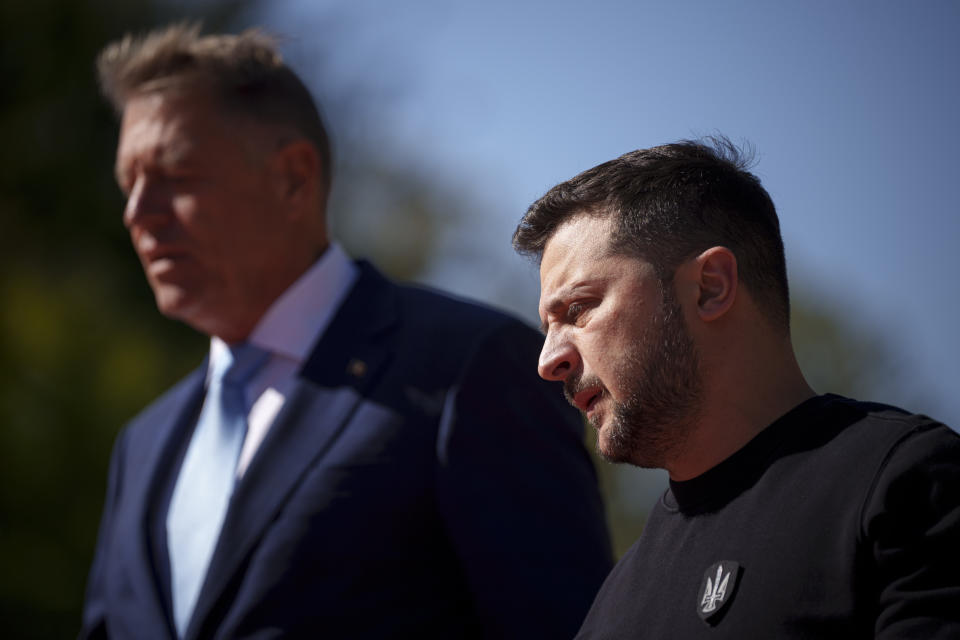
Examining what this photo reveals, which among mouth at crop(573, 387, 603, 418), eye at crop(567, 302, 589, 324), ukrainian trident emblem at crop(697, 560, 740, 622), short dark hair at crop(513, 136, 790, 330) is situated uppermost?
short dark hair at crop(513, 136, 790, 330)

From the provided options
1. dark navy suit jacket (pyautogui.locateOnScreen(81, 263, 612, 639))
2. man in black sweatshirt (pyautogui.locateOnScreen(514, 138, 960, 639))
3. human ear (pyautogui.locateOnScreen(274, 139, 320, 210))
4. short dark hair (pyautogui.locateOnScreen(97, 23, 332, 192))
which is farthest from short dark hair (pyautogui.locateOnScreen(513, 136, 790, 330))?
short dark hair (pyautogui.locateOnScreen(97, 23, 332, 192))

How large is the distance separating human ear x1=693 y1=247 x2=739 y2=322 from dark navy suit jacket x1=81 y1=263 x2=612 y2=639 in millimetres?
1133

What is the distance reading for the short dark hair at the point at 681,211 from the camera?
5.35 ft

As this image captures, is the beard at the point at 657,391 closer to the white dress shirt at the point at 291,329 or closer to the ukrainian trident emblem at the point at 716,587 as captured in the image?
the ukrainian trident emblem at the point at 716,587

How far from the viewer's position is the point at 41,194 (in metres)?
9.41

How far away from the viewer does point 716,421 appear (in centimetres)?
162

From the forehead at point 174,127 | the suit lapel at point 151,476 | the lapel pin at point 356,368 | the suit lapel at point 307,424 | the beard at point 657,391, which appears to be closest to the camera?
the beard at point 657,391

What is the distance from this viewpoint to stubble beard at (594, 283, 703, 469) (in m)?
1.59

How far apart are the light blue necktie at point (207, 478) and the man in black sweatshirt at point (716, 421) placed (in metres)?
1.56

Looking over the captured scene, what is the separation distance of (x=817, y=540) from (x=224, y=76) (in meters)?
2.74

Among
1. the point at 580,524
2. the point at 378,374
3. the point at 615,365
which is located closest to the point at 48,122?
the point at 378,374

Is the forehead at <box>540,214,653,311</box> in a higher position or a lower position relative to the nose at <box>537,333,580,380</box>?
higher

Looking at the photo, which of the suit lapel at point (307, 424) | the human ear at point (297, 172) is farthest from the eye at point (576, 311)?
the human ear at point (297, 172)

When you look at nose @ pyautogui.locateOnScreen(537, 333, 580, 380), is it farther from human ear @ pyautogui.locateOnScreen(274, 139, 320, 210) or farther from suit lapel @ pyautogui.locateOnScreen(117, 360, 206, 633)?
human ear @ pyautogui.locateOnScreen(274, 139, 320, 210)
